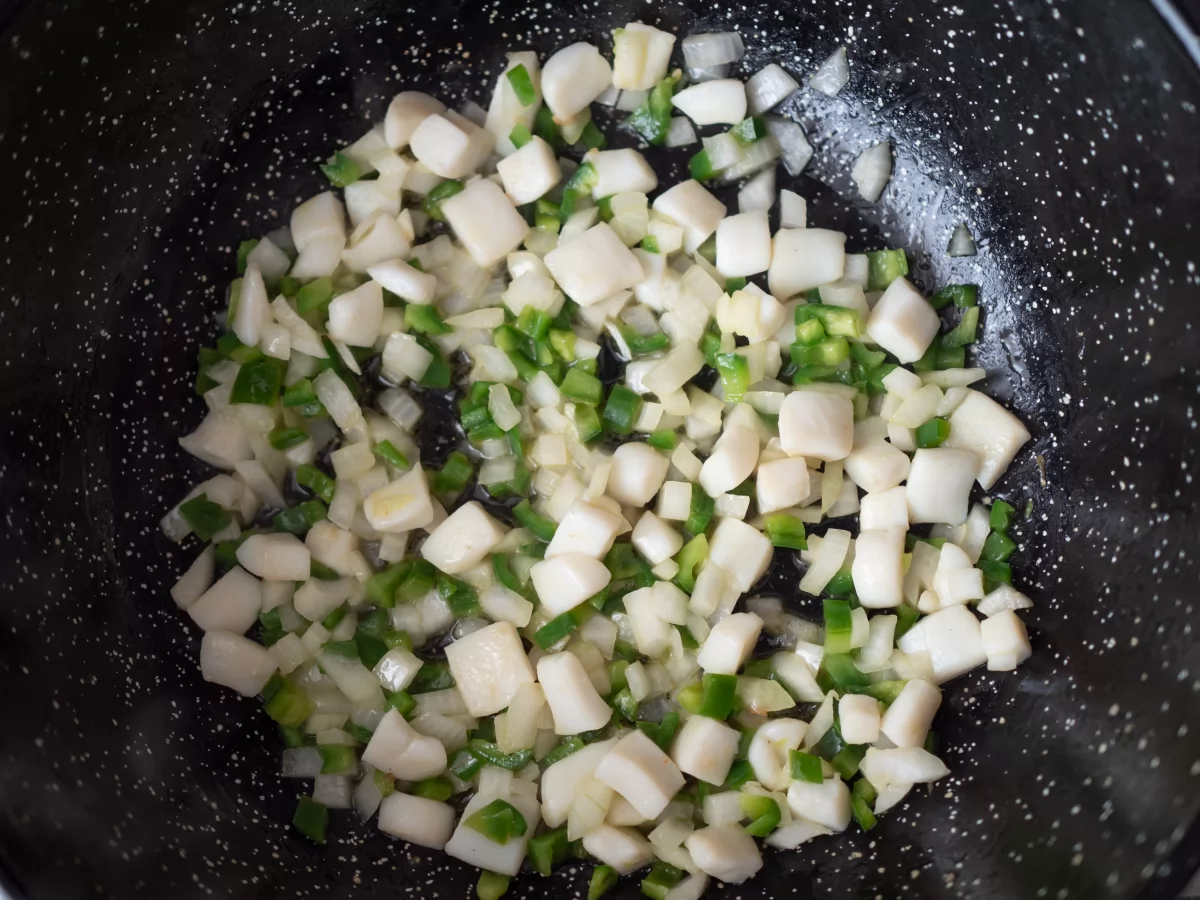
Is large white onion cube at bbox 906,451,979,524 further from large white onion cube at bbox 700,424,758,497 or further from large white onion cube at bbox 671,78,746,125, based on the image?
large white onion cube at bbox 671,78,746,125

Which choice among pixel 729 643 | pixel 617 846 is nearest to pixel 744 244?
pixel 729 643

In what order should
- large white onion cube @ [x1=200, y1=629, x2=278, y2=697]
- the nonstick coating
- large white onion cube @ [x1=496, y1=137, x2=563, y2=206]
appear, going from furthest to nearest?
large white onion cube @ [x1=496, y1=137, x2=563, y2=206]
large white onion cube @ [x1=200, y1=629, x2=278, y2=697]
the nonstick coating

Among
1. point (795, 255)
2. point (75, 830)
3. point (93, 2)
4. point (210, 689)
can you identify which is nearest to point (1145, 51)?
point (795, 255)

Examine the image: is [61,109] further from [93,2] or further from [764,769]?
[764,769]

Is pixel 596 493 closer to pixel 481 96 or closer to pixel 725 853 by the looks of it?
pixel 725 853

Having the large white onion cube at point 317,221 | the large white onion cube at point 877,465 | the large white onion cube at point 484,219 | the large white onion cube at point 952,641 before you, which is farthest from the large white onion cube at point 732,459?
the large white onion cube at point 317,221

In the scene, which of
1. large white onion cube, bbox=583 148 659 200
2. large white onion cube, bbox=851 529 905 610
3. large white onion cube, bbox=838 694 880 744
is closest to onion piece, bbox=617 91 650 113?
large white onion cube, bbox=583 148 659 200
